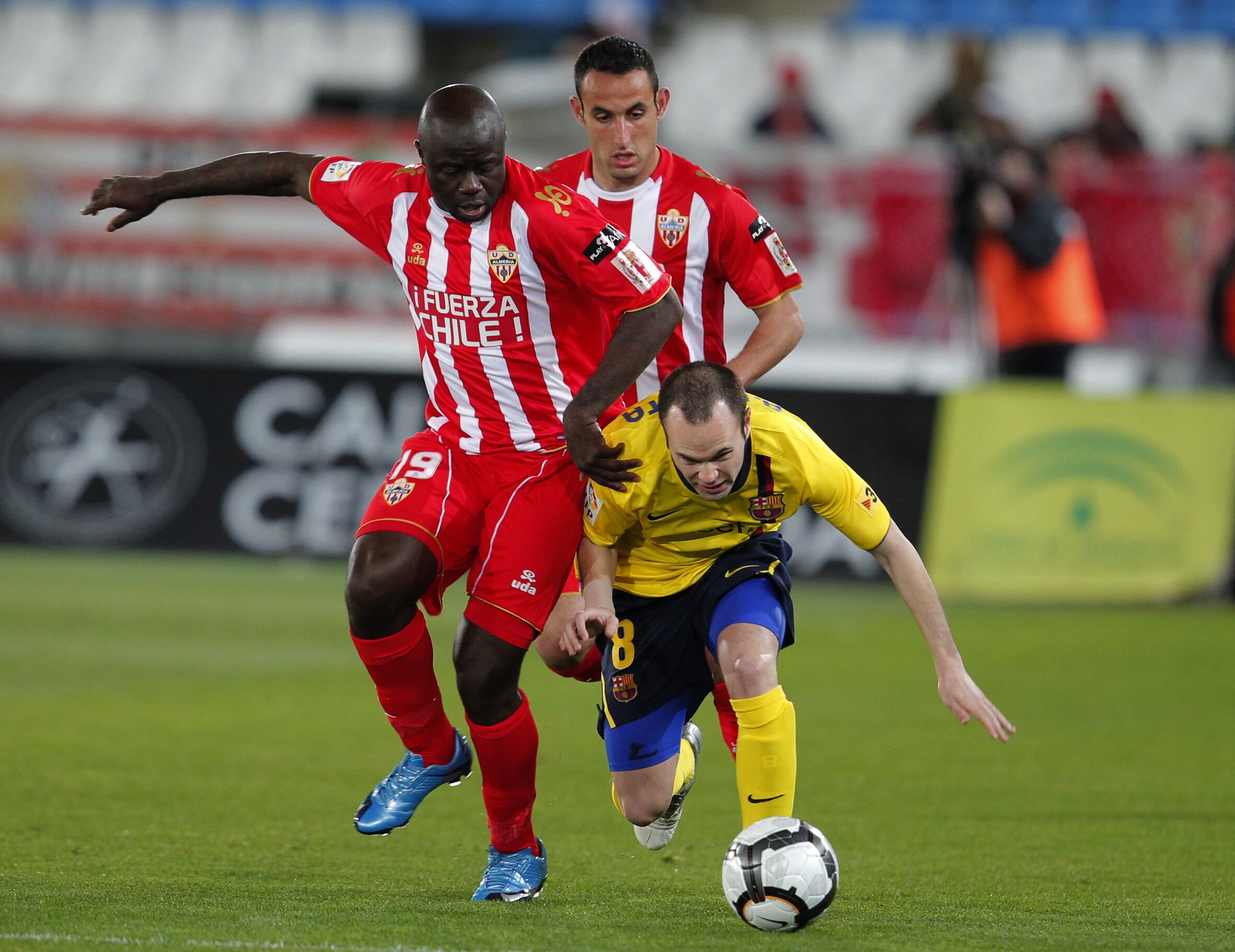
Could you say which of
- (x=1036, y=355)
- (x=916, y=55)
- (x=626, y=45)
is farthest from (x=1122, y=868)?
(x=916, y=55)

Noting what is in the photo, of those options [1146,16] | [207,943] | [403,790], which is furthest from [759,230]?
[1146,16]

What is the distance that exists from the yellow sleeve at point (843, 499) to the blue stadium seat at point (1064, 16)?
15400mm

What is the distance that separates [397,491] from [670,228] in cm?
125

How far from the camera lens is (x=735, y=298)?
12492 mm

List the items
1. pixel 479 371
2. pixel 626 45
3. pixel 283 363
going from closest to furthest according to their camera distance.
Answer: pixel 479 371, pixel 626 45, pixel 283 363

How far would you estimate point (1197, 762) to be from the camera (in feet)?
23.4

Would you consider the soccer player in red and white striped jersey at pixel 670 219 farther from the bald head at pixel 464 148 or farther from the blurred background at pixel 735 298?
the blurred background at pixel 735 298

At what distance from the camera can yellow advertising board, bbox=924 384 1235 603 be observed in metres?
11.6

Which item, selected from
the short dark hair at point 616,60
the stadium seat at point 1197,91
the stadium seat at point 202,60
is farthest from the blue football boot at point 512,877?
the stadium seat at point 1197,91

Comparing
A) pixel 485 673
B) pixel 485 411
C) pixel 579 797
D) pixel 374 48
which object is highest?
pixel 374 48

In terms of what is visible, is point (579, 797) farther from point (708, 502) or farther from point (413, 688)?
point (708, 502)

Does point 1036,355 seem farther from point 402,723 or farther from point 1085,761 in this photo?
point 402,723

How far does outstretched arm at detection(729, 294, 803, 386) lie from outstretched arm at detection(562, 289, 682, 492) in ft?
1.78

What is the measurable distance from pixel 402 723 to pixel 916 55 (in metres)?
14.1
